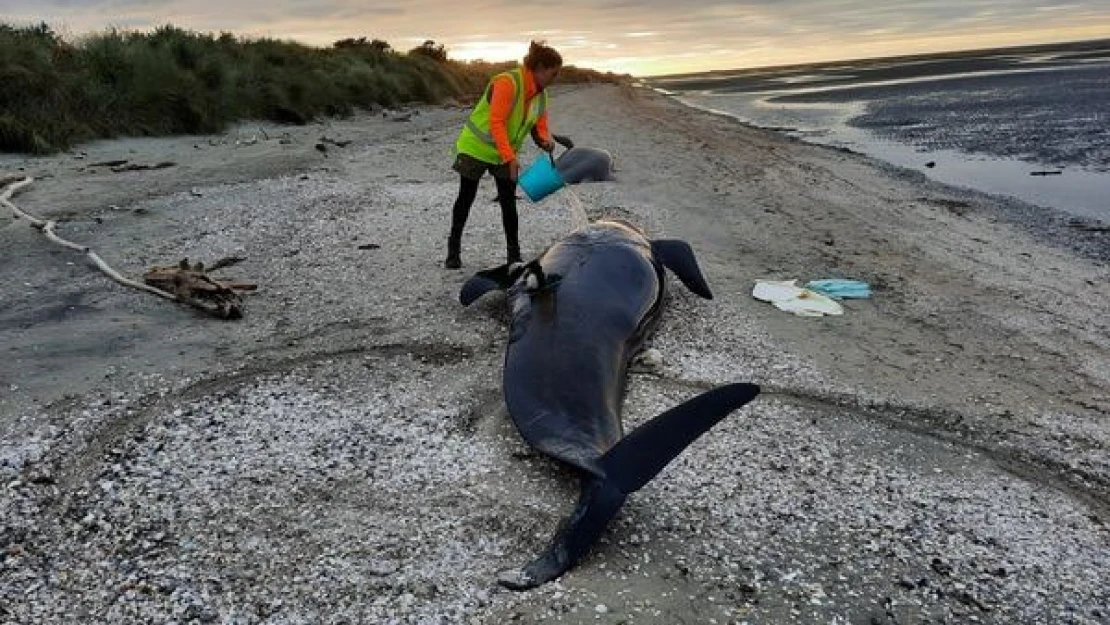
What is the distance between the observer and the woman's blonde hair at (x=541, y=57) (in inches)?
282

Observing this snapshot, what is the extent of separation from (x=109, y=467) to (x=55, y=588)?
2.97 feet

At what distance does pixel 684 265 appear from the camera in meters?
7.13

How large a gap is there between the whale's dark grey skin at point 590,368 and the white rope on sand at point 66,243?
93.2 inches

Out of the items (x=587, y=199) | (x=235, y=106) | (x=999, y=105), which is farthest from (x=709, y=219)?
(x=999, y=105)

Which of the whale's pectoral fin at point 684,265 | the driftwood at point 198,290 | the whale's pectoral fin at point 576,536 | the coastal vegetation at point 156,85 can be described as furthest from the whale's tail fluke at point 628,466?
the coastal vegetation at point 156,85

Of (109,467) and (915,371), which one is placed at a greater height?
(109,467)

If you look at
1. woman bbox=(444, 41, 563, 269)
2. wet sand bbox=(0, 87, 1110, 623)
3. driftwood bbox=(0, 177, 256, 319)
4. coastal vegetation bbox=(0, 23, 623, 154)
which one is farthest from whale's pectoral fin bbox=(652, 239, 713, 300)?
coastal vegetation bbox=(0, 23, 623, 154)

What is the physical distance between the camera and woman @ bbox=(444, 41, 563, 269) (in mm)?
7145

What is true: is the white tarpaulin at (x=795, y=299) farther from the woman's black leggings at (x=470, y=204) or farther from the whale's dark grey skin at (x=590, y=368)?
the woman's black leggings at (x=470, y=204)

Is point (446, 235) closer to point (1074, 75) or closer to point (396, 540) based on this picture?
point (396, 540)

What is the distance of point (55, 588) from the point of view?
3.48m

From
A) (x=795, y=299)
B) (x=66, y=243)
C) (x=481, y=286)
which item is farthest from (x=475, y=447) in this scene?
(x=66, y=243)

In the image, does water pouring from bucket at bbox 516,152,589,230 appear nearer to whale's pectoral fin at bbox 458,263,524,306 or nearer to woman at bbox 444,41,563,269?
woman at bbox 444,41,563,269

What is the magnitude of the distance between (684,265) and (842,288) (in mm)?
1701
